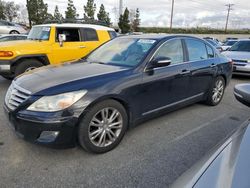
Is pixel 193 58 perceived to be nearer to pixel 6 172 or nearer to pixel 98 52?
pixel 98 52

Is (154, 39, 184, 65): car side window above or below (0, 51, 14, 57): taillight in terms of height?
above

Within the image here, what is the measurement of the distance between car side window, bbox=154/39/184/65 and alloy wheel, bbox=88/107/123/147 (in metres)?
1.16

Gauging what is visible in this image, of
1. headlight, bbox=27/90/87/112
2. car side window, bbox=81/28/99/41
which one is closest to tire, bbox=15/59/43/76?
car side window, bbox=81/28/99/41

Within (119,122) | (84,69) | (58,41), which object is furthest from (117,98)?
(58,41)

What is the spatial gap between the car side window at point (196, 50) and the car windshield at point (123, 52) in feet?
3.07

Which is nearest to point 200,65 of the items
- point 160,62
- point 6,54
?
point 160,62

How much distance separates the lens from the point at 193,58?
429 centimetres

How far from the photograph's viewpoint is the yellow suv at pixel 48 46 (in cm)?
596

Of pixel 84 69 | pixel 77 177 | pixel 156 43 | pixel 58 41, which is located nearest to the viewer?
pixel 77 177

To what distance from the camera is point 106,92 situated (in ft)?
9.41

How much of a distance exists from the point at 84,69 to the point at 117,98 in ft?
2.33

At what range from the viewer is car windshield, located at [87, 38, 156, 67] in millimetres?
3523

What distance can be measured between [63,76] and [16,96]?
0.62m

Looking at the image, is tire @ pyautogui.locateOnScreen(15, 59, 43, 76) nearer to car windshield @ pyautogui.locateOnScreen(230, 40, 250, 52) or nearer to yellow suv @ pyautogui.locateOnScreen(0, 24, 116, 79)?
yellow suv @ pyautogui.locateOnScreen(0, 24, 116, 79)
